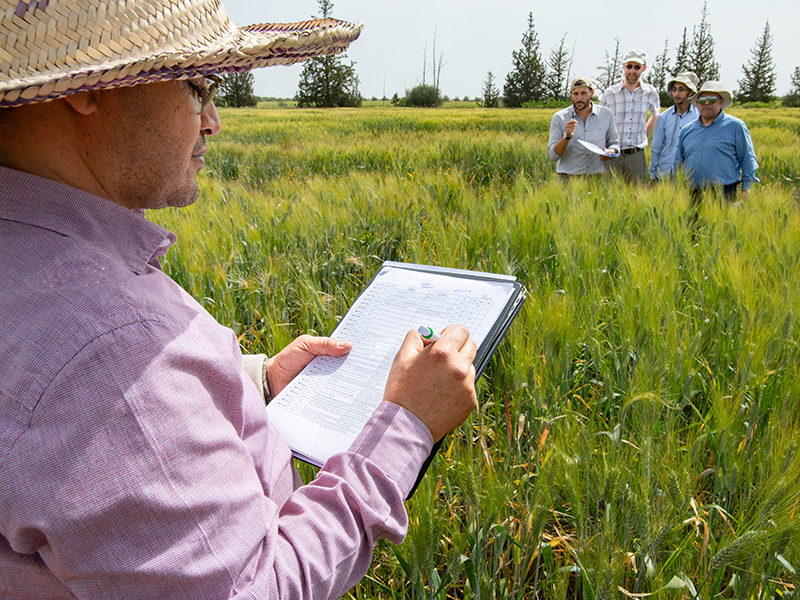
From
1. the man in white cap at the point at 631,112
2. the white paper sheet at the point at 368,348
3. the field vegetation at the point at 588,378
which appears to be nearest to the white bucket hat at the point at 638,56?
the man in white cap at the point at 631,112

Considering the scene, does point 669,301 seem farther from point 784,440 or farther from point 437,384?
point 437,384

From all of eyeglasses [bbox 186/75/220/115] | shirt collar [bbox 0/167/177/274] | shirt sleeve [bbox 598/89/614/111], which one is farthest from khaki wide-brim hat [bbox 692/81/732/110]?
shirt collar [bbox 0/167/177/274]

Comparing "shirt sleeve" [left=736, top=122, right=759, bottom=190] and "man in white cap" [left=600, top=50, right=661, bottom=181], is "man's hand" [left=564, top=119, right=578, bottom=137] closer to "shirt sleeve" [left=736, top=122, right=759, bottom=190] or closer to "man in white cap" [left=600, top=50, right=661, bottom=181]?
"man in white cap" [left=600, top=50, right=661, bottom=181]

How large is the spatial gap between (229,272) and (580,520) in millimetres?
1921

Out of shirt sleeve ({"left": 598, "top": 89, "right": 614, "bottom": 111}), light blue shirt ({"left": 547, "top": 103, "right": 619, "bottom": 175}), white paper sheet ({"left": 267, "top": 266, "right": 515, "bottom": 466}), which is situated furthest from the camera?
shirt sleeve ({"left": 598, "top": 89, "right": 614, "bottom": 111})

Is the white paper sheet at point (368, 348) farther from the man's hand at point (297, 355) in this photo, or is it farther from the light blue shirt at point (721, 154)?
the light blue shirt at point (721, 154)

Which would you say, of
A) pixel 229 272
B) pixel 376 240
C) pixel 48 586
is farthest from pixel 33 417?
pixel 376 240

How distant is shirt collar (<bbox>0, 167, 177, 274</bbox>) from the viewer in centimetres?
60

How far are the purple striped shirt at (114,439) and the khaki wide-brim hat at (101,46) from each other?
0.41ft

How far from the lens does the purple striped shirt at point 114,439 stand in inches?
19.4

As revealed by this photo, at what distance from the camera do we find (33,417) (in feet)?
1.62

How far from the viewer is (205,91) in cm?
77

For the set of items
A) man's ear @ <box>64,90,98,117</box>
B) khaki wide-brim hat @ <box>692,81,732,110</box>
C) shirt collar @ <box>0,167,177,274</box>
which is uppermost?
khaki wide-brim hat @ <box>692,81,732,110</box>

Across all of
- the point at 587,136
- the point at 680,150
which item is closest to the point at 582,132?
the point at 587,136
